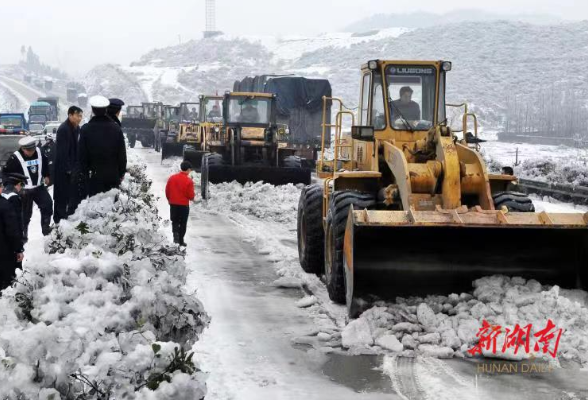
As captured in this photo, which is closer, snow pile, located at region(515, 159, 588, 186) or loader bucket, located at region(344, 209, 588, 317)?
loader bucket, located at region(344, 209, 588, 317)

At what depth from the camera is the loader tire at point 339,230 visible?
30.7 feet

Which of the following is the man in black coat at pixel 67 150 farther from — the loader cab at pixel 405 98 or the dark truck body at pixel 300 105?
the dark truck body at pixel 300 105

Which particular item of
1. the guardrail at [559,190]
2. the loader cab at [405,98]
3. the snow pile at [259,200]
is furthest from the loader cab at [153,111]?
the loader cab at [405,98]

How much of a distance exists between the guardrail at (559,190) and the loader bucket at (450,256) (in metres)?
13.5

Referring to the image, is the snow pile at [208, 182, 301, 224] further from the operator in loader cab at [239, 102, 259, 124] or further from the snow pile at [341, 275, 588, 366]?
the snow pile at [341, 275, 588, 366]

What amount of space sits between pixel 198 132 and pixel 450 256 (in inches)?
886

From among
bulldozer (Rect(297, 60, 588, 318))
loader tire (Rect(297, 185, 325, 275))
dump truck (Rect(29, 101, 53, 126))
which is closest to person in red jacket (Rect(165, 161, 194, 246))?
loader tire (Rect(297, 185, 325, 275))

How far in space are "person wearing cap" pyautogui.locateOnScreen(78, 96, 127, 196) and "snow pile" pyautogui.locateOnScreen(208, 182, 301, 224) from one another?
8.06 metres

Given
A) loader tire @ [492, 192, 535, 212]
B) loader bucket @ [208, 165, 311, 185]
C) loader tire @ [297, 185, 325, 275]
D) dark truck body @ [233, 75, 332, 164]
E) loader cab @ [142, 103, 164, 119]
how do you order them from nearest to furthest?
loader tire @ [492, 192, 535, 212]
loader tire @ [297, 185, 325, 275]
loader bucket @ [208, 165, 311, 185]
dark truck body @ [233, 75, 332, 164]
loader cab @ [142, 103, 164, 119]

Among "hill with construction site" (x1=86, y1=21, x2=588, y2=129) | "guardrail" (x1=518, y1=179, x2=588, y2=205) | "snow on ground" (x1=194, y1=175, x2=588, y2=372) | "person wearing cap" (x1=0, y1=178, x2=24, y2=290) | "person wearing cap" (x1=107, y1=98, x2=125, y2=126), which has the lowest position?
"guardrail" (x1=518, y1=179, x2=588, y2=205)

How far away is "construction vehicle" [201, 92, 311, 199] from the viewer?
21375 millimetres

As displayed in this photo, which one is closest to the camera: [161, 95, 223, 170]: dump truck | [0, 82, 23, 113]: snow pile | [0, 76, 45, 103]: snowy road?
[161, 95, 223, 170]: dump truck

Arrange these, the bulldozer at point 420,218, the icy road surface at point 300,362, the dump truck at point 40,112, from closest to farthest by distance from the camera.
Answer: the icy road surface at point 300,362
the bulldozer at point 420,218
the dump truck at point 40,112

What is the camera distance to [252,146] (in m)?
23.7
